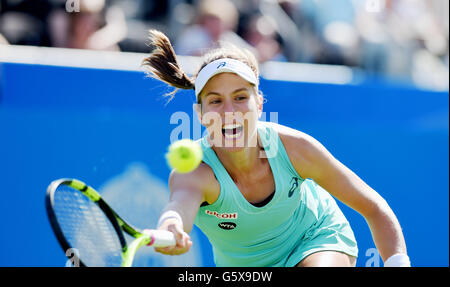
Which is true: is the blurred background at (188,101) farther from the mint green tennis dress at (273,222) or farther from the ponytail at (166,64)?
the mint green tennis dress at (273,222)

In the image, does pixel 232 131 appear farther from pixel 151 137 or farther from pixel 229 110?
pixel 151 137

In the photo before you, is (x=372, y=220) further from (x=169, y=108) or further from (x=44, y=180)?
(x=44, y=180)

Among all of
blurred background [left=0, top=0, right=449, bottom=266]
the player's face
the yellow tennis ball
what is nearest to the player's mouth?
the player's face

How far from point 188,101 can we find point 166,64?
1399 mm

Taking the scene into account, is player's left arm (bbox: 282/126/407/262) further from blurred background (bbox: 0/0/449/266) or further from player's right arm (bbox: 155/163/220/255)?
blurred background (bbox: 0/0/449/266)

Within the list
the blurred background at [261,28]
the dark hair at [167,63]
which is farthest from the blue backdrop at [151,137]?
the dark hair at [167,63]

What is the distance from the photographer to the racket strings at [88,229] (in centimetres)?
299

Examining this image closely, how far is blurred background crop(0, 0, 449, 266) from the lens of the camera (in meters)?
4.98

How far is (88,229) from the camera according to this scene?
3.07 metres

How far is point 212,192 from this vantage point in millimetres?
3463

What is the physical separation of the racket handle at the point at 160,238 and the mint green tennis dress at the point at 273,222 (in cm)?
67

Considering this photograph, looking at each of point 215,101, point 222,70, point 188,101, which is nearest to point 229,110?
point 215,101

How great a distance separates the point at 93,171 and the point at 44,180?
354 mm
